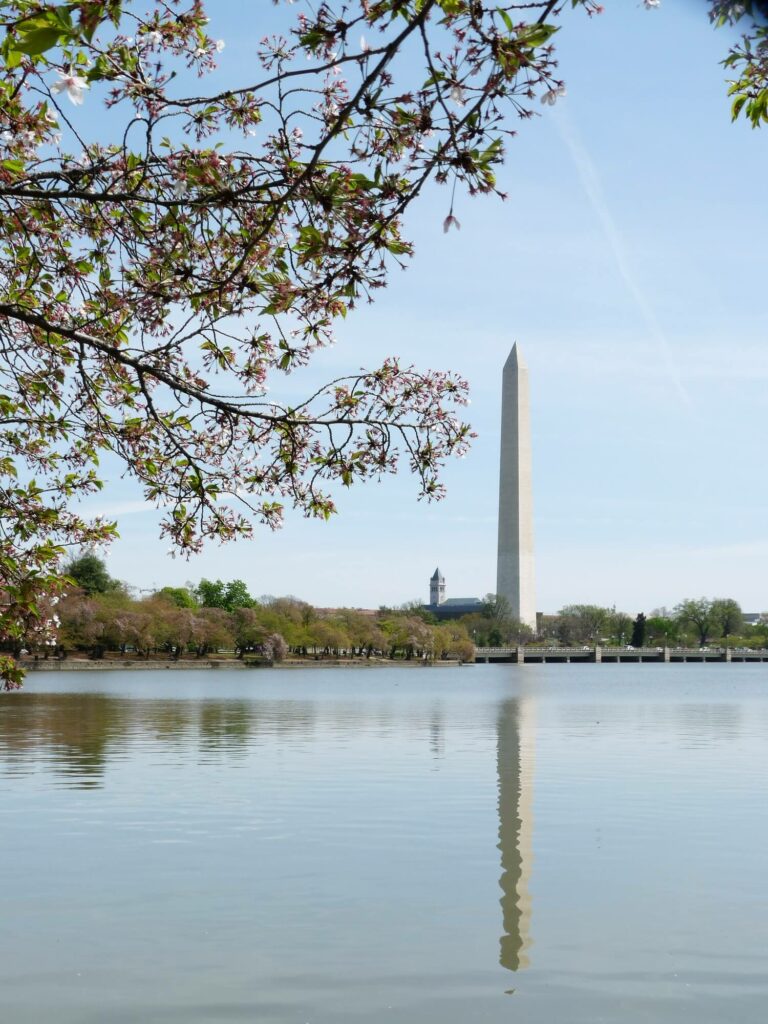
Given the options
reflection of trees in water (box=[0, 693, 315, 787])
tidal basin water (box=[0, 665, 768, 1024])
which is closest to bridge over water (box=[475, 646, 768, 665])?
reflection of trees in water (box=[0, 693, 315, 787])

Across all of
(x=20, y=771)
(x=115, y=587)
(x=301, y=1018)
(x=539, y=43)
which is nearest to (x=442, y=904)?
(x=301, y=1018)

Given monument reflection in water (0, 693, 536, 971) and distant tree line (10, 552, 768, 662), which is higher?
distant tree line (10, 552, 768, 662)

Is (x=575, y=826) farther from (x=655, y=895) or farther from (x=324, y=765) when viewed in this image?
(x=324, y=765)

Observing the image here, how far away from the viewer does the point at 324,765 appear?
2339 cm

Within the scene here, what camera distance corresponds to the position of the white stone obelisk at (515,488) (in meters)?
114

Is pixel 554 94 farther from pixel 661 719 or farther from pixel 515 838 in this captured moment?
pixel 661 719

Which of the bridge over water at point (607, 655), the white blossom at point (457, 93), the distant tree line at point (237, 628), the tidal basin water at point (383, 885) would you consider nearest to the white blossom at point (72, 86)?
the white blossom at point (457, 93)

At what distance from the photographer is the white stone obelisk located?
114188mm

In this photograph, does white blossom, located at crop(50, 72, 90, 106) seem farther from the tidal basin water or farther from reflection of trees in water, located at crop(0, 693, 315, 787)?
reflection of trees in water, located at crop(0, 693, 315, 787)

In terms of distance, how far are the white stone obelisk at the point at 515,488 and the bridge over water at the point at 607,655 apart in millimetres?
28400

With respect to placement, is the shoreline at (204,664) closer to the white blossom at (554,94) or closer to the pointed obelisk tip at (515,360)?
the pointed obelisk tip at (515,360)

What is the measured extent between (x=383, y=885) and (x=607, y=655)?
172592 mm

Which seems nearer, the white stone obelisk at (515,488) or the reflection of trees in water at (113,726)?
the reflection of trees in water at (113,726)

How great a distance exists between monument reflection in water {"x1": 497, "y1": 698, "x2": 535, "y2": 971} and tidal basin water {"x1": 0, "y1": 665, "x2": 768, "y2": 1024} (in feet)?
0.17
